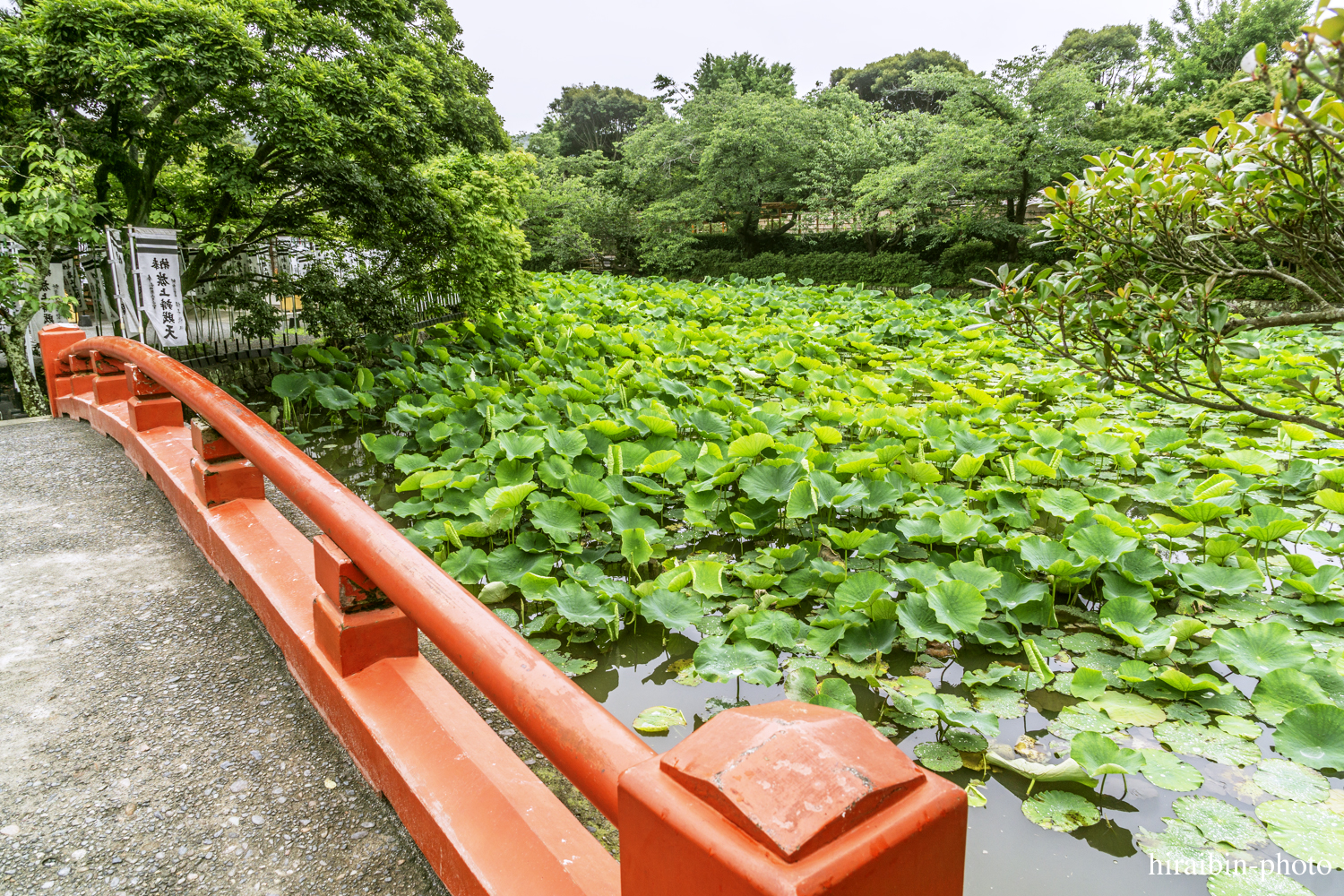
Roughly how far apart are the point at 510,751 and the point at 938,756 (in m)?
1.12

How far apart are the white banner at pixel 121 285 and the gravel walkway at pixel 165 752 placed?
10.1 feet

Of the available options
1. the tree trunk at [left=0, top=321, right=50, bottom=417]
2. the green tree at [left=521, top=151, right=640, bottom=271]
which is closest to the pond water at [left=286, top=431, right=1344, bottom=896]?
the tree trunk at [left=0, top=321, right=50, bottom=417]

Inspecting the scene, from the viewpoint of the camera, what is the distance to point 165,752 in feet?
4.81

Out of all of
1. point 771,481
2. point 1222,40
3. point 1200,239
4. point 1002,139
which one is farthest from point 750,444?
point 1222,40

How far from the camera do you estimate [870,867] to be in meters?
0.54

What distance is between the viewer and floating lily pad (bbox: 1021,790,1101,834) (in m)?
A: 1.63

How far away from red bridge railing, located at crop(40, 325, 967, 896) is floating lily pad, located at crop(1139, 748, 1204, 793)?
4.48 ft

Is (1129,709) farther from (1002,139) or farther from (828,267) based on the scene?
(828,267)

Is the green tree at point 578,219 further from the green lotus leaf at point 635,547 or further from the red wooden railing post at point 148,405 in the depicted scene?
the green lotus leaf at point 635,547

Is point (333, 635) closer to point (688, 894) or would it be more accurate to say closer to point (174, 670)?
point (174, 670)

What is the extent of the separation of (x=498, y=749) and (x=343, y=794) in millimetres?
329

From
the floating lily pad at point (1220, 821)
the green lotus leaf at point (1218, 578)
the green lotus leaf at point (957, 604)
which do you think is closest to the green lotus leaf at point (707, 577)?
the green lotus leaf at point (957, 604)

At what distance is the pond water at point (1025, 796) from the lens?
4.99 feet

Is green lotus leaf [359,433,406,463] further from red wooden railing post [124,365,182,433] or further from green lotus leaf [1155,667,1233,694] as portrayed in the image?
green lotus leaf [1155,667,1233,694]
